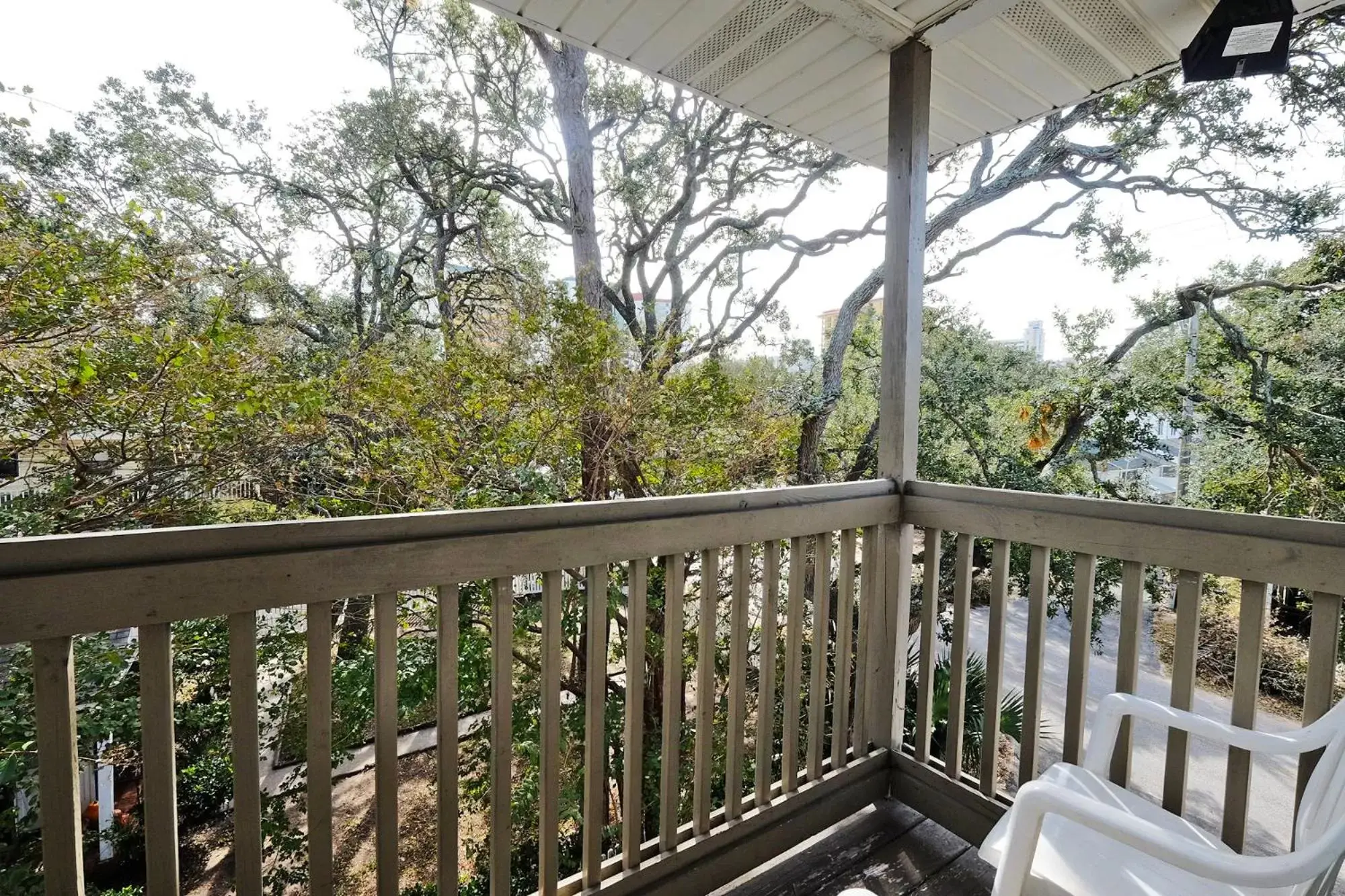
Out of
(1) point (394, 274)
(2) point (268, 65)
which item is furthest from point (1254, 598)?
(2) point (268, 65)

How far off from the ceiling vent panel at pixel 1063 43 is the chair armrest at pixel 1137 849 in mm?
2006

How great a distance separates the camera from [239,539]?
0.92 metres

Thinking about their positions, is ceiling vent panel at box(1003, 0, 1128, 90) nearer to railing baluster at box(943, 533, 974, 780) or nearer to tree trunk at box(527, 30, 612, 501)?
railing baluster at box(943, 533, 974, 780)

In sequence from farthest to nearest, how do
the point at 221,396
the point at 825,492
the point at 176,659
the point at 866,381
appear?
the point at 866,381 → the point at 221,396 → the point at 176,659 → the point at 825,492

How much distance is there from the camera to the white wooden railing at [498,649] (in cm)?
83

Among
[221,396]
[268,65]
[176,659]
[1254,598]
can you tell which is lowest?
[176,659]

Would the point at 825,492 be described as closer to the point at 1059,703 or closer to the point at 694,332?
the point at 694,332

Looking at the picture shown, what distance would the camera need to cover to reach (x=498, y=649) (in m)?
1.20

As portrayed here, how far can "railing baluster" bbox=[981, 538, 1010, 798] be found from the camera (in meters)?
1.65

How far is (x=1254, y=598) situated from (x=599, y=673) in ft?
4.70

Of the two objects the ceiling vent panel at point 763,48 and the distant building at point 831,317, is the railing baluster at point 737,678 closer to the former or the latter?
the ceiling vent panel at point 763,48

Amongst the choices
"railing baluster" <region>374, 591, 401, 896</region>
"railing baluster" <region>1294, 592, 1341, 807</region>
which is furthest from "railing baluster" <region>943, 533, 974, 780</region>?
"railing baluster" <region>374, 591, 401, 896</region>

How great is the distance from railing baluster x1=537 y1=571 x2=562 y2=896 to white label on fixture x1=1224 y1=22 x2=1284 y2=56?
2212 mm

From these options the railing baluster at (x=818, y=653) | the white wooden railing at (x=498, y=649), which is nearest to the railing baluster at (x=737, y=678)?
the white wooden railing at (x=498, y=649)
